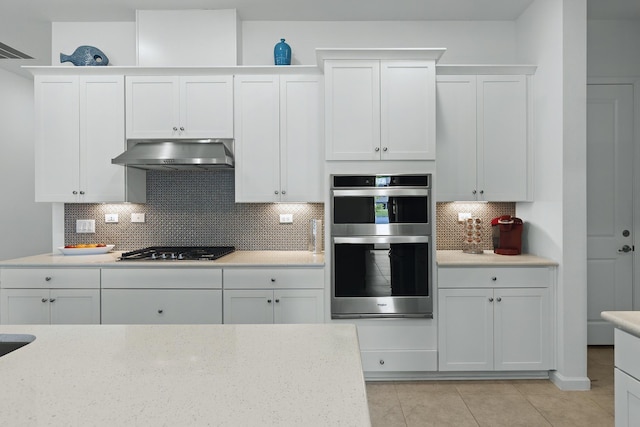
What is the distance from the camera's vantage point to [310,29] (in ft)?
12.5

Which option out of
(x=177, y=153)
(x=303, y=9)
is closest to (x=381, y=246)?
(x=177, y=153)

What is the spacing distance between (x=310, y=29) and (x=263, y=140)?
1.15 meters

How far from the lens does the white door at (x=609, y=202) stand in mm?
3998

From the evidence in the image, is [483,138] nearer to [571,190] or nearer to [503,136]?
[503,136]

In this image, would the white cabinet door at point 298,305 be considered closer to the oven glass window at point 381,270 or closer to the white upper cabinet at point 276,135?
the oven glass window at point 381,270

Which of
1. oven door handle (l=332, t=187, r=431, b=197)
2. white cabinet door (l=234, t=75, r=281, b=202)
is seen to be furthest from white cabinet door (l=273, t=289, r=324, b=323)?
white cabinet door (l=234, t=75, r=281, b=202)

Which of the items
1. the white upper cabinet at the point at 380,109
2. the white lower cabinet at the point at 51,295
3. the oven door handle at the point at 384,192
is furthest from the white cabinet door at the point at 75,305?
the white upper cabinet at the point at 380,109

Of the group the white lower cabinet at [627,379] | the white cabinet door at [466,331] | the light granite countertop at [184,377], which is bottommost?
the white cabinet door at [466,331]

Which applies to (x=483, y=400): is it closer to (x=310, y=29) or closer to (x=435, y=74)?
(x=435, y=74)

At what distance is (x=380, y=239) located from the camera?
10.3 ft

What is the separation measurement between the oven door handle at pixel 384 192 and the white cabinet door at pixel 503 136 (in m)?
0.68

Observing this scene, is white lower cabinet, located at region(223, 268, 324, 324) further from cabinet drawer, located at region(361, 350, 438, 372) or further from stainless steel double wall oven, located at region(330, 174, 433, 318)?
cabinet drawer, located at region(361, 350, 438, 372)

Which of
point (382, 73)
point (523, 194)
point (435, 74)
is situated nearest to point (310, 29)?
point (382, 73)

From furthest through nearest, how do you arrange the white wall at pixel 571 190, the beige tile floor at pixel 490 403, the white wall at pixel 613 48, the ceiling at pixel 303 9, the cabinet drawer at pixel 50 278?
the white wall at pixel 613 48 → the ceiling at pixel 303 9 → the cabinet drawer at pixel 50 278 → the white wall at pixel 571 190 → the beige tile floor at pixel 490 403
